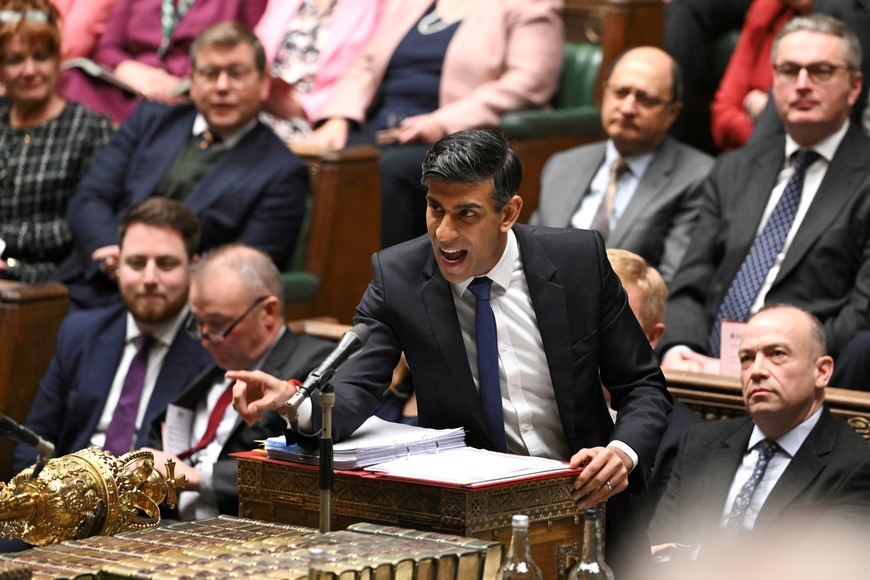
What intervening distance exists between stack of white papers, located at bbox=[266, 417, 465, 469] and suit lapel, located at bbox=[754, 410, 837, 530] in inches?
35.6

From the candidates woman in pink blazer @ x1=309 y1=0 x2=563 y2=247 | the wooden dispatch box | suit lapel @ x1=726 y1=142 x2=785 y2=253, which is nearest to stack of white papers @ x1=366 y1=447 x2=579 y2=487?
the wooden dispatch box

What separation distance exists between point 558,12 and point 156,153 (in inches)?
60.6

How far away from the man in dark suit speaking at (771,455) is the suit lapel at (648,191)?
1.09 m

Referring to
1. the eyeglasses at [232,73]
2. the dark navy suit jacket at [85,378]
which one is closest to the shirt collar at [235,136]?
the eyeglasses at [232,73]

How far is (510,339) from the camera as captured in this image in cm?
271

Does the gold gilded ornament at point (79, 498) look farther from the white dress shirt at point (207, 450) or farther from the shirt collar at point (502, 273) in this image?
the white dress shirt at point (207, 450)

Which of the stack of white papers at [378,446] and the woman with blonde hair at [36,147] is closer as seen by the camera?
the stack of white papers at [378,446]

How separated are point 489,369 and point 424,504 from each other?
380 mm

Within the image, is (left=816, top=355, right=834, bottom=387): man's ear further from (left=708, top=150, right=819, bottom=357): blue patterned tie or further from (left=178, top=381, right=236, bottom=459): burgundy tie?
(left=178, top=381, right=236, bottom=459): burgundy tie

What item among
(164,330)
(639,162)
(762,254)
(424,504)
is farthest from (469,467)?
(639,162)

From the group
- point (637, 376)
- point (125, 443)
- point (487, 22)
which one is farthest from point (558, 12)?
point (637, 376)

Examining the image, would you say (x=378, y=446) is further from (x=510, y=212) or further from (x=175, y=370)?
(x=175, y=370)

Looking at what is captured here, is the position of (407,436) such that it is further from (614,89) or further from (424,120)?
(424,120)

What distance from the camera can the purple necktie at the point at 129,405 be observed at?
4.00 meters
